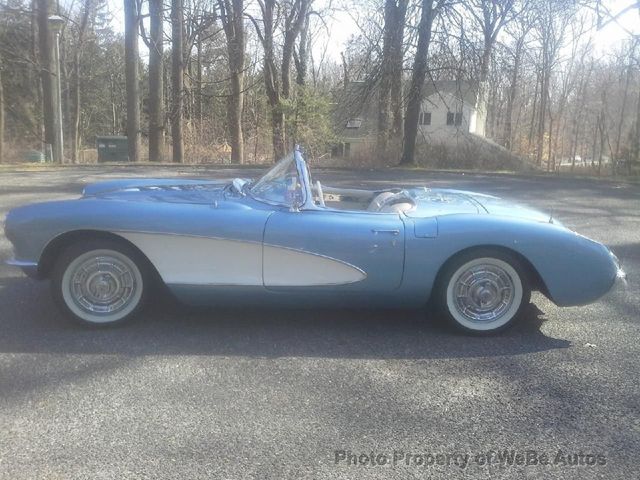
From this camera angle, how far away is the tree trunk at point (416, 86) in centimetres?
1927

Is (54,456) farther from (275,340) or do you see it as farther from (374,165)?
(374,165)

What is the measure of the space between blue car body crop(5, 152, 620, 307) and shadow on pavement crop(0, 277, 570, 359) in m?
0.22

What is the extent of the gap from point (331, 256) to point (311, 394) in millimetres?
1003

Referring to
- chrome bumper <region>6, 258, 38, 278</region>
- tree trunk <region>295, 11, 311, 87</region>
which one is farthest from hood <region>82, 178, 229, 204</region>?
tree trunk <region>295, 11, 311, 87</region>

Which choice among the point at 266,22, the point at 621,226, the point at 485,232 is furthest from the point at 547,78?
the point at 485,232

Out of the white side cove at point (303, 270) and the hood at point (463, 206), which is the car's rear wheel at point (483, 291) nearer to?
the hood at point (463, 206)

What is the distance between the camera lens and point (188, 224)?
3.68m

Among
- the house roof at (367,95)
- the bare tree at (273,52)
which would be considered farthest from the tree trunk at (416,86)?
the bare tree at (273,52)

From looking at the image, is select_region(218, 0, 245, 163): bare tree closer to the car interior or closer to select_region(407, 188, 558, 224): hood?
the car interior

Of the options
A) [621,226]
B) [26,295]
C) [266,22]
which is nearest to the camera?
[26,295]

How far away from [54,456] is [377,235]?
2.16 m

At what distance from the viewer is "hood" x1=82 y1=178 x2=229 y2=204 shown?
13.2 ft

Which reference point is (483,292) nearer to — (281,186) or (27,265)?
(281,186)

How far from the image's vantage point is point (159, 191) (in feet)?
14.2
